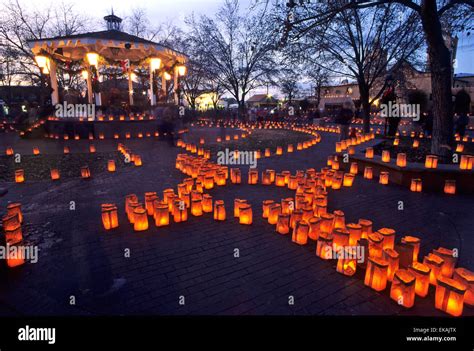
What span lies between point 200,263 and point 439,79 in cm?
789

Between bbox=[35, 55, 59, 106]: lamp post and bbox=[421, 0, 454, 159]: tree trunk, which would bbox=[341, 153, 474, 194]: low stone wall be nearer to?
bbox=[421, 0, 454, 159]: tree trunk

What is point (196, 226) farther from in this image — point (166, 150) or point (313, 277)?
point (166, 150)

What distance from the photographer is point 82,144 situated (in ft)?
48.7

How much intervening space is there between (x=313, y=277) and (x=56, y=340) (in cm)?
271

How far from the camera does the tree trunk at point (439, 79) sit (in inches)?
285

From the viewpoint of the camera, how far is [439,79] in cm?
750

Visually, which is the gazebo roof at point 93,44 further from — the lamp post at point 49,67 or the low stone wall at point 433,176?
the low stone wall at point 433,176

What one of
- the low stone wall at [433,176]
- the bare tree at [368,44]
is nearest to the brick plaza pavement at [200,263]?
the low stone wall at [433,176]

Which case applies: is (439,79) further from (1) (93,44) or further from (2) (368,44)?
(1) (93,44)

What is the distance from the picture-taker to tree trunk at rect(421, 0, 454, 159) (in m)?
7.24

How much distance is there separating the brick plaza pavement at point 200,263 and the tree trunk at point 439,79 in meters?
2.03

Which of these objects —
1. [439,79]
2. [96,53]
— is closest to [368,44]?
[439,79]

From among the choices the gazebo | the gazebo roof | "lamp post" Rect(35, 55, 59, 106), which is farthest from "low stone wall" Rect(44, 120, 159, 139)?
the gazebo roof

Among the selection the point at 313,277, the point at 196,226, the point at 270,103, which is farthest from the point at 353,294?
the point at 270,103
